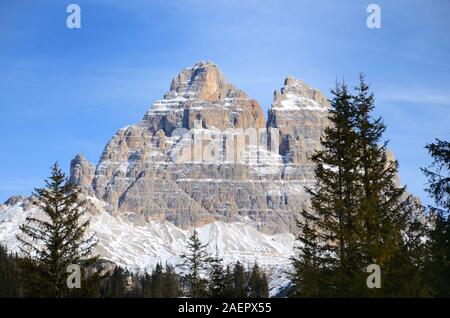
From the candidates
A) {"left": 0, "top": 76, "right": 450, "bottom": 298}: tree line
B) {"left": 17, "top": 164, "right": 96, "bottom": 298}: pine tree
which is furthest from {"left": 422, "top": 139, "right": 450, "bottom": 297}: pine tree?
{"left": 17, "top": 164, "right": 96, "bottom": 298}: pine tree

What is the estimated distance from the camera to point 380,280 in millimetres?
23672

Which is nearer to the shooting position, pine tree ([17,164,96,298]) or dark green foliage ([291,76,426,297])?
dark green foliage ([291,76,426,297])

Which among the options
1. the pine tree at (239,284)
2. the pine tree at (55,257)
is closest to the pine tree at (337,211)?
the pine tree at (55,257)

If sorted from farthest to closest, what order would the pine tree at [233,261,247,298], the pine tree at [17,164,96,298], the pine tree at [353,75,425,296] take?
the pine tree at [233,261,247,298], the pine tree at [17,164,96,298], the pine tree at [353,75,425,296]

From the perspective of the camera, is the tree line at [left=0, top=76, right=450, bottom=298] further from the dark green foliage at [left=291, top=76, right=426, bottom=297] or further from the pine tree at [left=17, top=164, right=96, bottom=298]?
the pine tree at [left=17, top=164, right=96, bottom=298]

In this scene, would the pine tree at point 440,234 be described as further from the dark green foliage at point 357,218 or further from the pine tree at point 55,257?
the pine tree at point 55,257

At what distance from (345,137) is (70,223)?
15606 mm

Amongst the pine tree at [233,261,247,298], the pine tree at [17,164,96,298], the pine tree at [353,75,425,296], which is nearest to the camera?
the pine tree at [353,75,425,296]

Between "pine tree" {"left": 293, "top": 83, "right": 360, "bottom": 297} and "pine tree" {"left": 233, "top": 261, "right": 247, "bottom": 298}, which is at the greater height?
"pine tree" {"left": 293, "top": 83, "right": 360, "bottom": 297}

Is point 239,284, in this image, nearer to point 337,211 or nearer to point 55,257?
point 55,257

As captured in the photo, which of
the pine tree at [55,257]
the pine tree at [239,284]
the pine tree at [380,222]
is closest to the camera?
the pine tree at [380,222]
